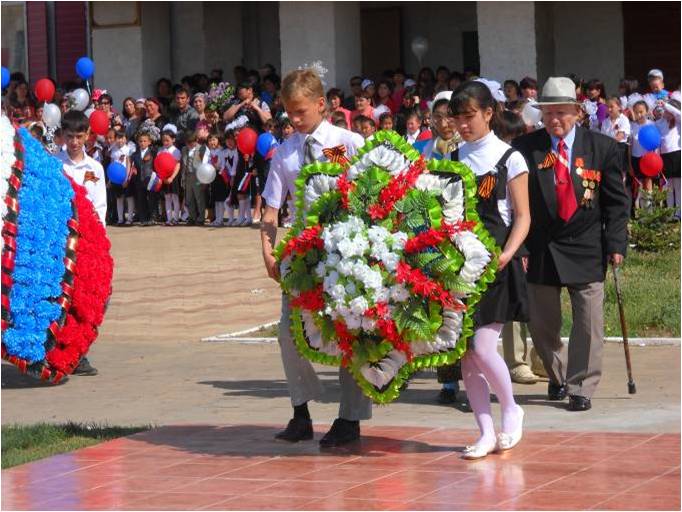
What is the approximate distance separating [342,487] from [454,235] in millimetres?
1360

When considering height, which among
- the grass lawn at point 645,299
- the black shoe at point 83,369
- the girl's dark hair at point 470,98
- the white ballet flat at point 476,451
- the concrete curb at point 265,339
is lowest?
the white ballet flat at point 476,451

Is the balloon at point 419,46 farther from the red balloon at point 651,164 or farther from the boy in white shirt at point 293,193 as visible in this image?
the boy in white shirt at point 293,193

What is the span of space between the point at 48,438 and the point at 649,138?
1185cm

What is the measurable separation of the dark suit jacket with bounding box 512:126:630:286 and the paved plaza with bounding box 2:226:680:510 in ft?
2.85

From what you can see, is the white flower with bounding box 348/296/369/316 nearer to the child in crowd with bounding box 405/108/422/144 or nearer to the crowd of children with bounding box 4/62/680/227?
the child in crowd with bounding box 405/108/422/144

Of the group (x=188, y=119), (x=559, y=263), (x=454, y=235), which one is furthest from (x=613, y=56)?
(x=454, y=235)

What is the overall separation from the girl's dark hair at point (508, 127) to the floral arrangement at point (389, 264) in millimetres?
2406

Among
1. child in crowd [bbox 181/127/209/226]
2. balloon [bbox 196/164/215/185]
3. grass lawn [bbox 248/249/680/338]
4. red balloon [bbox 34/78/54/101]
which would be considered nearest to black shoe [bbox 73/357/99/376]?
grass lawn [bbox 248/249/680/338]

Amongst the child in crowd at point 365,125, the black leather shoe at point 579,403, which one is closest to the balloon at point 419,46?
the child in crowd at point 365,125

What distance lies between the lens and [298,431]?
8.01 metres

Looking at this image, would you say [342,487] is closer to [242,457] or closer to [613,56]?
[242,457]

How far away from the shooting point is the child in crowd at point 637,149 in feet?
61.6

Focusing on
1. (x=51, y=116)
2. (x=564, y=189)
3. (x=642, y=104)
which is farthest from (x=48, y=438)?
(x=51, y=116)

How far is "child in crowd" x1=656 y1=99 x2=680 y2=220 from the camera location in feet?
61.9
